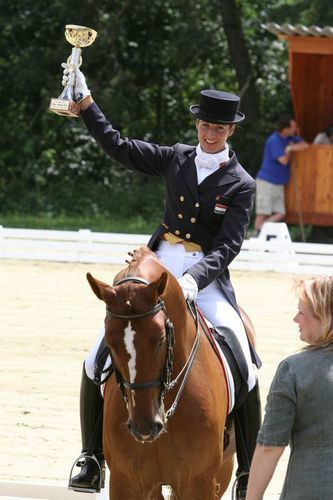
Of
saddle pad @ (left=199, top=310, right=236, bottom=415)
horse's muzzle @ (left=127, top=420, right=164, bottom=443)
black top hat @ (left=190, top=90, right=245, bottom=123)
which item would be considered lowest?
saddle pad @ (left=199, top=310, right=236, bottom=415)

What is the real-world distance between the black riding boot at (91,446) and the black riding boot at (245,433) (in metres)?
0.69

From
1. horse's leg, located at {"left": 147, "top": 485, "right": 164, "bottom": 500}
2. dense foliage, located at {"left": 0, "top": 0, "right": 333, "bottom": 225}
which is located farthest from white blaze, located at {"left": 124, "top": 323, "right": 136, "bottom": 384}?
dense foliage, located at {"left": 0, "top": 0, "right": 333, "bottom": 225}

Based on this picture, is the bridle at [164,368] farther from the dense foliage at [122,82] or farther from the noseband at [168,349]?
the dense foliage at [122,82]

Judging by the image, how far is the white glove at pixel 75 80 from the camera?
5.73 m

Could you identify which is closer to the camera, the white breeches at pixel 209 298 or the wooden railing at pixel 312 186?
the white breeches at pixel 209 298

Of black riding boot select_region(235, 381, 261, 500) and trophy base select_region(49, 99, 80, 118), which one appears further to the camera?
black riding boot select_region(235, 381, 261, 500)

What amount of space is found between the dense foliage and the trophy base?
1571 centimetres

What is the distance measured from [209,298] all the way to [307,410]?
2183mm

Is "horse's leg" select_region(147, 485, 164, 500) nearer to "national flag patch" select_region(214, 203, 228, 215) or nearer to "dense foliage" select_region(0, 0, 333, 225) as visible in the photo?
"national flag patch" select_region(214, 203, 228, 215)

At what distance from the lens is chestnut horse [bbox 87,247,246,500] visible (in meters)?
4.72

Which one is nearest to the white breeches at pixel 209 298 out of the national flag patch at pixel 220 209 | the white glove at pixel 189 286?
the national flag patch at pixel 220 209

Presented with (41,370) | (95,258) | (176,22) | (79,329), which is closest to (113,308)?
(41,370)

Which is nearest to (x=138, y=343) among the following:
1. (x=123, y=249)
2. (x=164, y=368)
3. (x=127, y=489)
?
(x=164, y=368)

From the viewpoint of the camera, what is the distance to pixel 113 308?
4723mm
